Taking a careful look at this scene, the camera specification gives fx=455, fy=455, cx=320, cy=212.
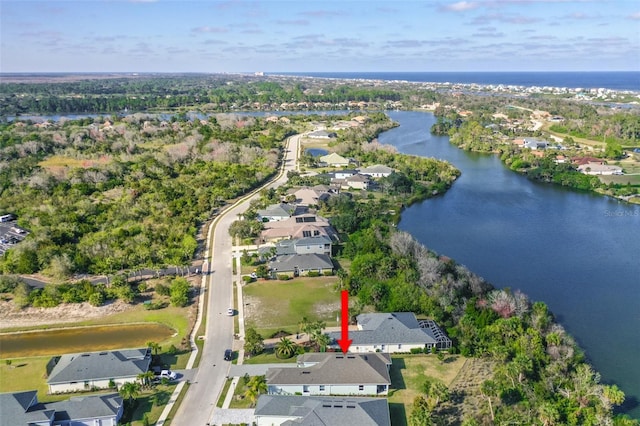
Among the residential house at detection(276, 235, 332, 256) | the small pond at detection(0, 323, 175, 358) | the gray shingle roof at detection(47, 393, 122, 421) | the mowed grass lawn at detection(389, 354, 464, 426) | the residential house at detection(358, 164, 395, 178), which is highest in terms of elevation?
the residential house at detection(358, 164, 395, 178)

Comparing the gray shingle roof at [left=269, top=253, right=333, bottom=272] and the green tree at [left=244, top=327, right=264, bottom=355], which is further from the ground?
the gray shingle roof at [left=269, top=253, right=333, bottom=272]

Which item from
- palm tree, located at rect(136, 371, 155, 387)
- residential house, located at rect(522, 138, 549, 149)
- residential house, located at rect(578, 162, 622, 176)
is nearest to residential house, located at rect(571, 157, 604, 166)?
residential house, located at rect(578, 162, 622, 176)

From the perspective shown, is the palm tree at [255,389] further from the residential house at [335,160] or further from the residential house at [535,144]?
the residential house at [535,144]

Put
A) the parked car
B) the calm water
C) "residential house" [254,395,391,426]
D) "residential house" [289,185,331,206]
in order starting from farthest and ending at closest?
"residential house" [289,185,331,206], the calm water, the parked car, "residential house" [254,395,391,426]

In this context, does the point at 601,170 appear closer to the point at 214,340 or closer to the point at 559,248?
the point at 559,248

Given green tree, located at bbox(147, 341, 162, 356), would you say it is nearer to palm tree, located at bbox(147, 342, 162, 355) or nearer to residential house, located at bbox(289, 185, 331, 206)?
palm tree, located at bbox(147, 342, 162, 355)

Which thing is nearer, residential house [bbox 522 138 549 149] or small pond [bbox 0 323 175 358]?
small pond [bbox 0 323 175 358]
